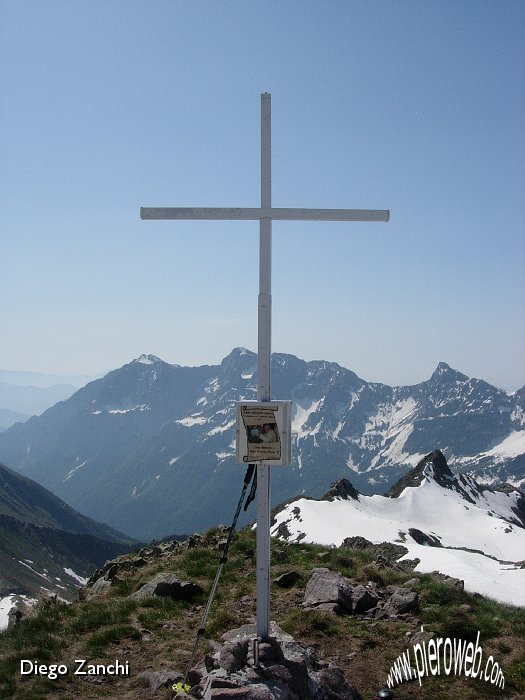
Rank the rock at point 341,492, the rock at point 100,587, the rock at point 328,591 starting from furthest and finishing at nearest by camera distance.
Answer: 1. the rock at point 341,492
2. the rock at point 100,587
3. the rock at point 328,591

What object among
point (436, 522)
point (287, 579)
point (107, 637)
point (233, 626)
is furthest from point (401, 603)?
point (436, 522)

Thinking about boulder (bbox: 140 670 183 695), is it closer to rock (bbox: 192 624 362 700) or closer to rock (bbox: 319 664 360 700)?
rock (bbox: 192 624 362 700)

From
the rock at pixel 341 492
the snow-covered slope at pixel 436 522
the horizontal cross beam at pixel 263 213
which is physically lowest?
the snow-covered slope at pixel 436 522

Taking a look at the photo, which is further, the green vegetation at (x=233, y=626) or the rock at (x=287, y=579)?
the rock at (x=287, y=579)

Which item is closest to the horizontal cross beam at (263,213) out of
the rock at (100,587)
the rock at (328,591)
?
the rock at (328,591)

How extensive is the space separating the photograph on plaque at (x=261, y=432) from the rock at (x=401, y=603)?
5.21 meters

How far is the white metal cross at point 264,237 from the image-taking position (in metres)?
9.05

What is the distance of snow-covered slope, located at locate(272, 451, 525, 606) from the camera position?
7331cm

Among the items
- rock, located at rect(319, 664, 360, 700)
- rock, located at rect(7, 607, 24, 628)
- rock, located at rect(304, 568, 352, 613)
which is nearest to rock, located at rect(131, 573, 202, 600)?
rock, located at rect(7, 607, 24, 628)

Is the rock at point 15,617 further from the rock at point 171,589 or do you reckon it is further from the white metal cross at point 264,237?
the white metal cross at point 264,237

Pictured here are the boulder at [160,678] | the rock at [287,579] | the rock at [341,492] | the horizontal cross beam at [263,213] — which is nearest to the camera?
the boulder at [160,678]

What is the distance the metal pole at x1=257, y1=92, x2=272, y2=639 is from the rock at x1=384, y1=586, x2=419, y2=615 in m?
3.83

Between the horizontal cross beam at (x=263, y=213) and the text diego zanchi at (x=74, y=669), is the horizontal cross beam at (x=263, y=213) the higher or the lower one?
the higher one

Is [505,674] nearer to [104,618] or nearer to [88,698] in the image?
[88,698]
